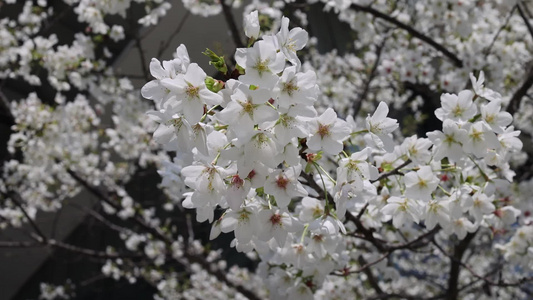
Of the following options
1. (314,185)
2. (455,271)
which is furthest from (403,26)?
(314,185)

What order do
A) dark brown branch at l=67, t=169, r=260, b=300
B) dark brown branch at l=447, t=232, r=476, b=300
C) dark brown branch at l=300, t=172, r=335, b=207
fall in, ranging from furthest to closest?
dark brown branch at l=67, t=169, r=260, b=300, dark brown branch at l=447, t=232, r=476, b=300, dark brown branch at l=300, t=172, r=335, b=207

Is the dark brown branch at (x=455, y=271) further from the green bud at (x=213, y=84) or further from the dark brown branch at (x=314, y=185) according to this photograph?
the green bud at (x=213, y=84)

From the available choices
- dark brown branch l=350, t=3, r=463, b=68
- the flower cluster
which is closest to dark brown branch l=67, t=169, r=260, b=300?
the flower cluster

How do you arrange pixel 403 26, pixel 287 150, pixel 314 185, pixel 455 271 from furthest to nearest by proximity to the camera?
pixel 403 26
pixel 455 271
pixel 314 185
pixel 287 150

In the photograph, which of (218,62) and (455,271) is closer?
(218,62)

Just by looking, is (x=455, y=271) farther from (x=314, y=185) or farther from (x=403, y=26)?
(x=314, y=185)

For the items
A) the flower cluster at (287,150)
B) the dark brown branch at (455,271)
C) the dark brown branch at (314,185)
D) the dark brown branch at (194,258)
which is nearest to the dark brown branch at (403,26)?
the dark brown branch at (455,271)

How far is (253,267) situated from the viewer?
5.69 m

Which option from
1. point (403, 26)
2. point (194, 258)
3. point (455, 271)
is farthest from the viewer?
point (194, 258)

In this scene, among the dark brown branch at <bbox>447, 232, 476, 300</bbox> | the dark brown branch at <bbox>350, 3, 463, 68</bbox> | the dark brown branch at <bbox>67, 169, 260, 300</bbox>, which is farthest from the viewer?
the dark brown branch at <bbox>67, 169, 260, 300</bbox>

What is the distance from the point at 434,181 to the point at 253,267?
15.4ft

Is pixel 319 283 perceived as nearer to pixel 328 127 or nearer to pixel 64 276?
pixel 328 127

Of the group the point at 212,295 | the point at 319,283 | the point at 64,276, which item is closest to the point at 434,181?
the point at 319,283

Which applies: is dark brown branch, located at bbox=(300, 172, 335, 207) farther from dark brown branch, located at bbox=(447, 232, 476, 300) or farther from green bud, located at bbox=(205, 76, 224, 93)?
dark brown branch, located at bbox=(447, 232, 476, 300)
